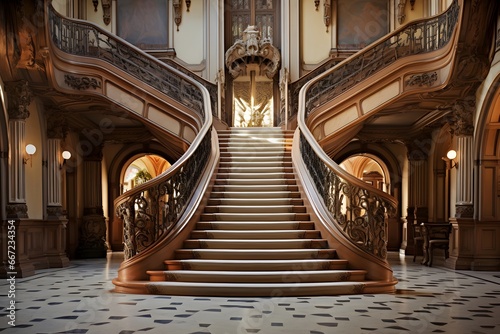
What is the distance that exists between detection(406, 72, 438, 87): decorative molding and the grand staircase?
9.12 ft

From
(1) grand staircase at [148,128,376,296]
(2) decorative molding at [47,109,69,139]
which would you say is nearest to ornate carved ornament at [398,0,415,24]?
(1) grand staircase at [148,128,376,296]

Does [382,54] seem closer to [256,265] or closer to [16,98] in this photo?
[256,265]

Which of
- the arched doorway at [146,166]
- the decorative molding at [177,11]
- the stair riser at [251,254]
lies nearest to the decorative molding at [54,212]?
the stair riser at [251,254]

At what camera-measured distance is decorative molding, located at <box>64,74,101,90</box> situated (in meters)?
10.5

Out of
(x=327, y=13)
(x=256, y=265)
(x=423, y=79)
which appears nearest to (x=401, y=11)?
(x=327, y=13)

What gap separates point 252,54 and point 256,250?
8192 mm

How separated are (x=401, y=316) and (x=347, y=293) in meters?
1.40

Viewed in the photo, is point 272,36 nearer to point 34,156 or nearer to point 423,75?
point 423,75

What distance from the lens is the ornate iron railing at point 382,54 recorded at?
10.3 m

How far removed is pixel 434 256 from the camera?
483 inches

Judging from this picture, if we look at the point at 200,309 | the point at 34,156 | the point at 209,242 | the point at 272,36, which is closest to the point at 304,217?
the point at 209,242

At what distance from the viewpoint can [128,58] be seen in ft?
39.9

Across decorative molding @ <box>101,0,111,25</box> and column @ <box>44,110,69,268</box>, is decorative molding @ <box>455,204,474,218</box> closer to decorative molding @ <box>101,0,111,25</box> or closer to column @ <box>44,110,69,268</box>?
column @ <box>44,110,69,268</box>

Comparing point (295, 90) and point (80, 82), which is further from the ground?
point (295, 90)
